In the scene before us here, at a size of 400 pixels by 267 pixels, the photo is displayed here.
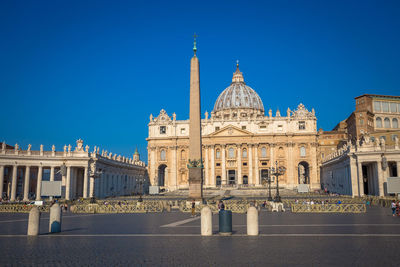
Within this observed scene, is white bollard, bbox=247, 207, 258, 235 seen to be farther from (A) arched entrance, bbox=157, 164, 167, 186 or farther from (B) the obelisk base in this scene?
(A) arched entrance, bbox=157, 164, 167, 186

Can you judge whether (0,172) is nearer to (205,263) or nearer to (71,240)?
(71,240)

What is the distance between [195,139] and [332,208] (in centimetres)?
1170

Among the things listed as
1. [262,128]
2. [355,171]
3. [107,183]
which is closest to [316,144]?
[262,128]

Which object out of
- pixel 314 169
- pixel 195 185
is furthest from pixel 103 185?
pixel 314 169

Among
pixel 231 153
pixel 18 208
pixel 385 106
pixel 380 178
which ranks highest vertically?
pixel 385 106

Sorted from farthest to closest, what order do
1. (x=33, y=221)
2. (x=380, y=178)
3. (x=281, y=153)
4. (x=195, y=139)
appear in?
(x=281, y=153) < (x=380, y=178) < (x=195, y=139) < (x=33, y=221)

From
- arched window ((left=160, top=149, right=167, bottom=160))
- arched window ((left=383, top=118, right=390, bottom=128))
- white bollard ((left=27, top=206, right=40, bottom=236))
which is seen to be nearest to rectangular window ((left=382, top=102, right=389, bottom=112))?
arched window ((left=383, top=118, right=390, bottom=128))

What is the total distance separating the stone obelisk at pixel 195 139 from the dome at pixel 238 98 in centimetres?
7563

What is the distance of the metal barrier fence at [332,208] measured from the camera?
2630 cm

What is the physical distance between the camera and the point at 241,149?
80812mm

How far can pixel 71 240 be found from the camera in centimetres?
1205

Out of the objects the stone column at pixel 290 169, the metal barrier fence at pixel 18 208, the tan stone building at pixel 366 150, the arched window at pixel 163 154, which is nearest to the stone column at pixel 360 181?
the tan stone building at pixel 366 150

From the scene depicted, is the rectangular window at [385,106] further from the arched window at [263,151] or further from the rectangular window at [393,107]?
the arched window at [263,151]

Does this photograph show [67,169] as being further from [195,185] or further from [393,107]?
[393,107]
